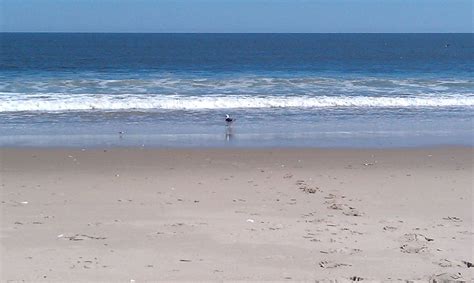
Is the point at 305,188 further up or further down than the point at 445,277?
further up

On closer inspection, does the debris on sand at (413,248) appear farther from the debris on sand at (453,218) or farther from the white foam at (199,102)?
the white foam at (199,102)

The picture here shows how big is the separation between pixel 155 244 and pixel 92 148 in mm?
5385

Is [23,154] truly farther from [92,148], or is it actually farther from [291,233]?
[291,233]

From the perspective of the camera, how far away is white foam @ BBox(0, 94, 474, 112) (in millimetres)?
16594

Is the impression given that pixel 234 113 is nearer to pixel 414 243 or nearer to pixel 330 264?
pixel 414 243

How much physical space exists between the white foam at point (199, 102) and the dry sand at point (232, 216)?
Answer: 6.61m

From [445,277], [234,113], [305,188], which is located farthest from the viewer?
[234,113]

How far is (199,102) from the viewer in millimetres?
17781

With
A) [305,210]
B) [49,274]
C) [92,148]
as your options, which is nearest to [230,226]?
[305,210]

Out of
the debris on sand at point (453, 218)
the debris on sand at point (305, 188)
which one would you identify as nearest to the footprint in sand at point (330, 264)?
the debris on sand at point (453, 218)

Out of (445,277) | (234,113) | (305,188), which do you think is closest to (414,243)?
(445,277)

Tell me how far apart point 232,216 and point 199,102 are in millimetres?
11559

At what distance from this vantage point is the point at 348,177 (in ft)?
28.0

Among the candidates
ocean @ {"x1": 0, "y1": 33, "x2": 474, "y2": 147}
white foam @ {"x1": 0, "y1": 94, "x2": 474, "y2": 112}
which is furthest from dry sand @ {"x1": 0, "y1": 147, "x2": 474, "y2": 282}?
white foam @ {"x1": 0, "y1": 94, "x2": 474, "y2": 112}
